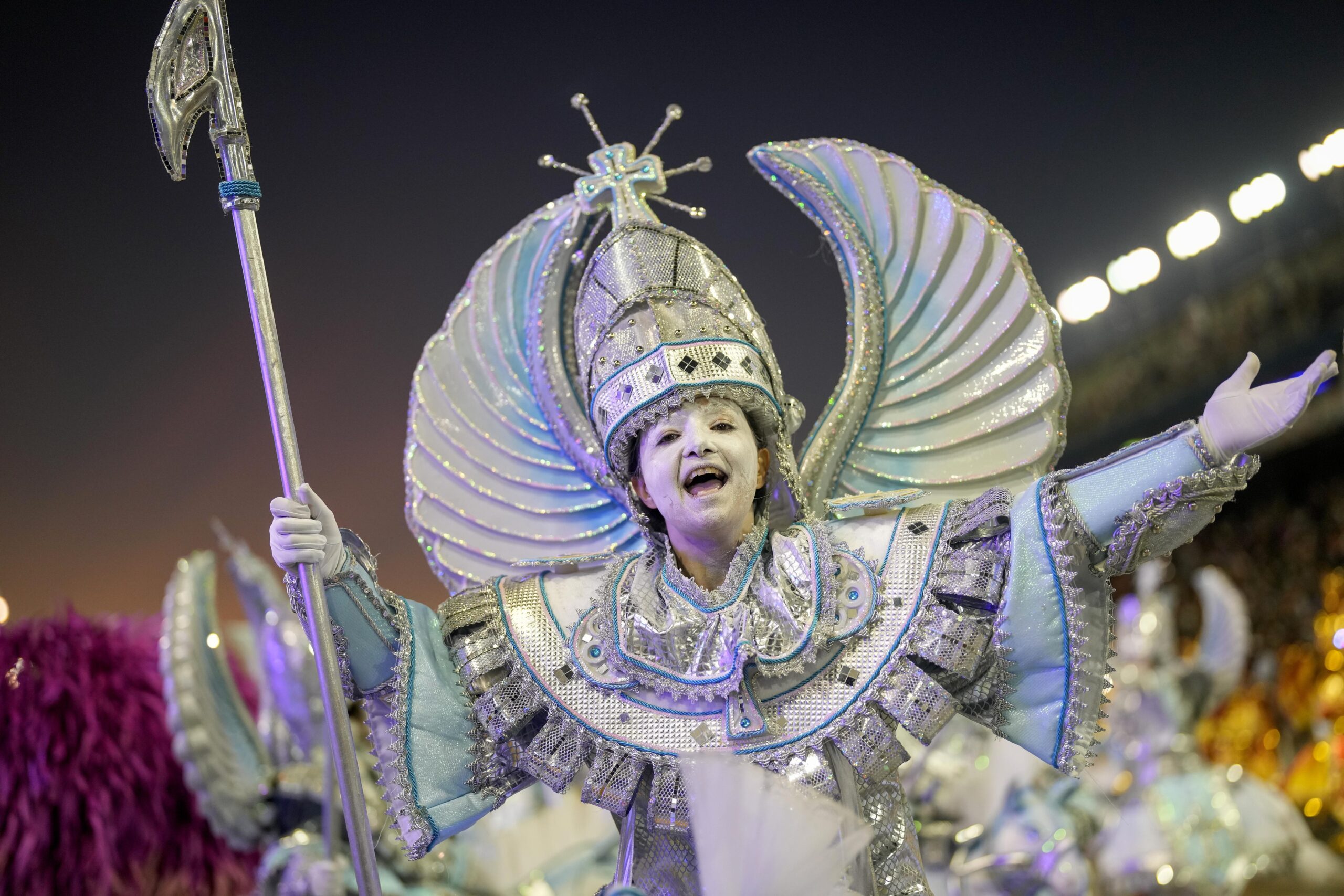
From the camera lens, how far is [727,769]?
1.73m

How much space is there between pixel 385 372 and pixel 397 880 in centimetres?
165

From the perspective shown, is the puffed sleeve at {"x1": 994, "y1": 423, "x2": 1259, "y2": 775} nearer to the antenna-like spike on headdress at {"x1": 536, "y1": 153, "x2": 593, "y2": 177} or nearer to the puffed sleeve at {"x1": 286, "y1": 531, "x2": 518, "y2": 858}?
the puffed sleeve at {"x1": 286, "y1": 531, "x2": 518, "y2": 858}

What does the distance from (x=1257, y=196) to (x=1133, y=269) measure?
567 millimetres

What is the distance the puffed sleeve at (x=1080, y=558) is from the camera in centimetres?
175

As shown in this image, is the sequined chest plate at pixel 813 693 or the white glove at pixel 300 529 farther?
the sequined chest plate at pixel 813 693

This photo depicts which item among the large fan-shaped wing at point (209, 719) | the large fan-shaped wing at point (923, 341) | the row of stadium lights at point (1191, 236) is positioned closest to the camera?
the large fan-shaped wing at point (923, 341)

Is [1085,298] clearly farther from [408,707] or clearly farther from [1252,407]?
[408,707]

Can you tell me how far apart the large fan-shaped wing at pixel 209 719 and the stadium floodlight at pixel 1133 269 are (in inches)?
157

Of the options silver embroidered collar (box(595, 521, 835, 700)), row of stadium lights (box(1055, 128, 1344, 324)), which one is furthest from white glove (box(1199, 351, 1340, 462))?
row of stadium lights (box(1055, 128, 1344, 324))

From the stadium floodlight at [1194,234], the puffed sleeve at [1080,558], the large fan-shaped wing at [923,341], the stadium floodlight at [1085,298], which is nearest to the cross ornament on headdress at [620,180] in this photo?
the large fan-shaped wing at [923,341]

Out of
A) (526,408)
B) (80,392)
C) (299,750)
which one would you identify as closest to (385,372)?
(80,392)

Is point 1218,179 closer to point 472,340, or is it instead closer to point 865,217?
point 865,217

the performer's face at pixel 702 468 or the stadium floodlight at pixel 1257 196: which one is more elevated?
the stadium floodlight at pixel 1257 196

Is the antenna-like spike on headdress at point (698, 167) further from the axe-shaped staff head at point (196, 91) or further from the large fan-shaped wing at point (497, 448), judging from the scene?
the axe-shaped staff head at point (196, 91)
